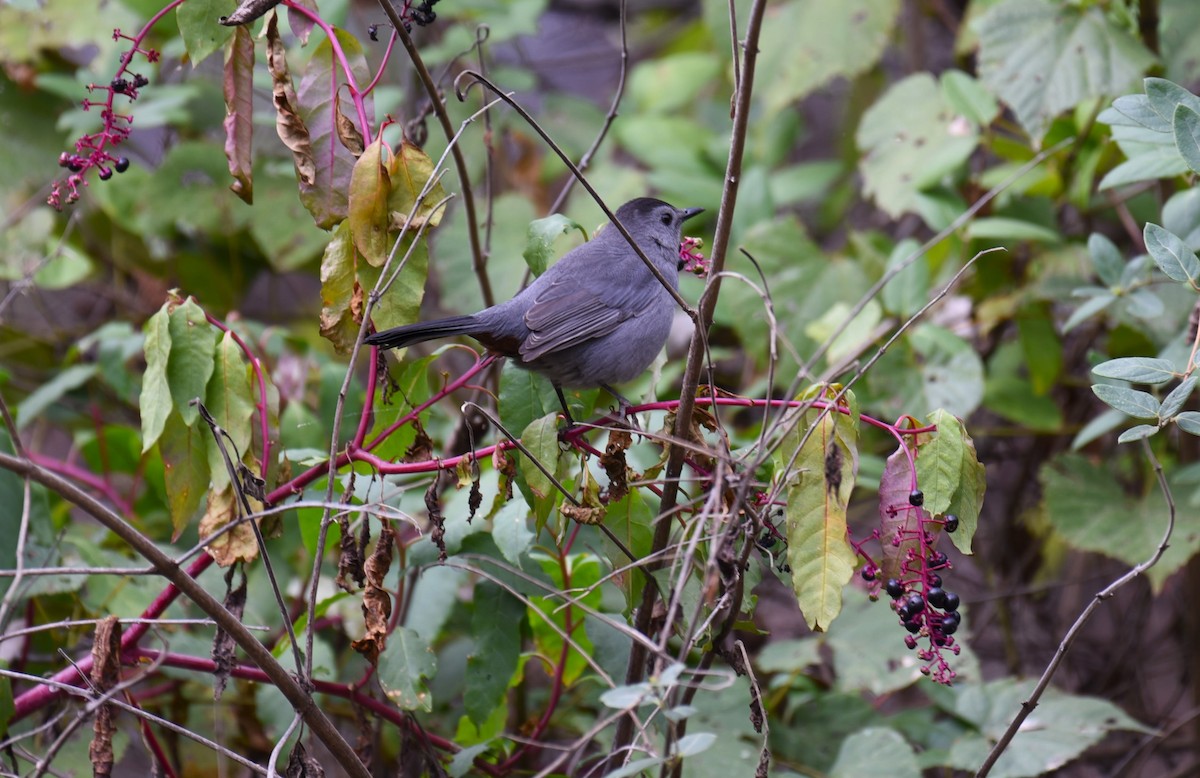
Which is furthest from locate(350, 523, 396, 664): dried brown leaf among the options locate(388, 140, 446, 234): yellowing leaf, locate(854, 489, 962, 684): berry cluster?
locate(854, 489, 962, 684): berry cluster

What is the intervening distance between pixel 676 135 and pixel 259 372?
3.26 meters

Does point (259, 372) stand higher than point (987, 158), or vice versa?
point (259, 372)

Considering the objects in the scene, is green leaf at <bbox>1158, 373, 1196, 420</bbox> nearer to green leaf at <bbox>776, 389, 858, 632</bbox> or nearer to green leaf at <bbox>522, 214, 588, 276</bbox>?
green leaf at <bbox>776, 389, 858, 632</bbox>

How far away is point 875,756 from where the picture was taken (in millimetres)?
2906

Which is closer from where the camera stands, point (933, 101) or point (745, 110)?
point (745, 110)

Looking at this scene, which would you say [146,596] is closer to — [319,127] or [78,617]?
[78,617]

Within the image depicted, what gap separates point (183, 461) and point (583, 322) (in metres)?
1.09

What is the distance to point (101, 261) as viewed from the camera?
16.7 feet

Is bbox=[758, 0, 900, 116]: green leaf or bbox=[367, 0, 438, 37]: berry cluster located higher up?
bbox=[367, 0, 438, 37]: berry cluster

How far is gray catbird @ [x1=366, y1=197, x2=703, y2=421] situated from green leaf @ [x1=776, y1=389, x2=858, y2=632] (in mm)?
686

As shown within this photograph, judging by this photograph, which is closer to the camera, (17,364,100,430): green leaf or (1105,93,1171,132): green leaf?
(1105,93,1171,132): green leaf

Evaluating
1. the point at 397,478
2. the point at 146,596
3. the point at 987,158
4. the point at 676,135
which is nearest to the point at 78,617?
the point at 146,596

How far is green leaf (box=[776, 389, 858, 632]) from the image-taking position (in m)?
1.87

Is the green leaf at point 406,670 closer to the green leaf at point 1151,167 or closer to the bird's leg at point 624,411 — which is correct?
the bird's leg at point 624,411
